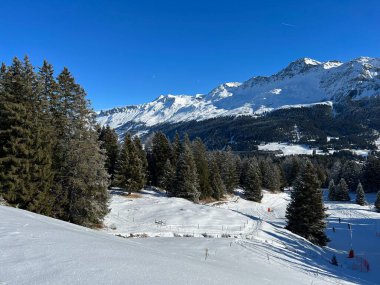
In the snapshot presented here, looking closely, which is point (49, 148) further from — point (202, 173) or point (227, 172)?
point (227, 172)

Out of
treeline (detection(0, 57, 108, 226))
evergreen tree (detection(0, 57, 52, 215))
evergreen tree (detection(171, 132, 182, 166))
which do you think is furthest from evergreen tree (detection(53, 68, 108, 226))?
evergreen tree (detection(171, 132, 182, 166))

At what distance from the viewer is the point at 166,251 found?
12.0 metres

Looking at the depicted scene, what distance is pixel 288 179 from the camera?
5123 inches

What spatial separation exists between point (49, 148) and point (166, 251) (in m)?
17.4

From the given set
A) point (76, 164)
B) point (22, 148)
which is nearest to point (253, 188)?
point (76, 164)

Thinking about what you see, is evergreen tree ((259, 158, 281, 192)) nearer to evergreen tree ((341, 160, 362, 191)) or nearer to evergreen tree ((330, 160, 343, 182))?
evergreen tree ((341, 160, 362, 191))

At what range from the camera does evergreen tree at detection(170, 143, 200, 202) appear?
53753 millimetres

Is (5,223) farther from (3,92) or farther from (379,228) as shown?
(379,228)

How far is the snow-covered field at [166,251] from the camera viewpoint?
622 cm

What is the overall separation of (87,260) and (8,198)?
59.6 ft

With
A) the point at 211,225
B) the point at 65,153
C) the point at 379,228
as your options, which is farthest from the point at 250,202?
the point at 65,153

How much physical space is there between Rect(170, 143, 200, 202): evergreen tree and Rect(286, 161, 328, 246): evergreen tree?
60.0ft

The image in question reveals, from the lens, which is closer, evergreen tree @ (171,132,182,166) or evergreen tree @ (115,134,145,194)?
evergreen tree @ (115,134,145,194)

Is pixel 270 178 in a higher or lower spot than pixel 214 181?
higher
